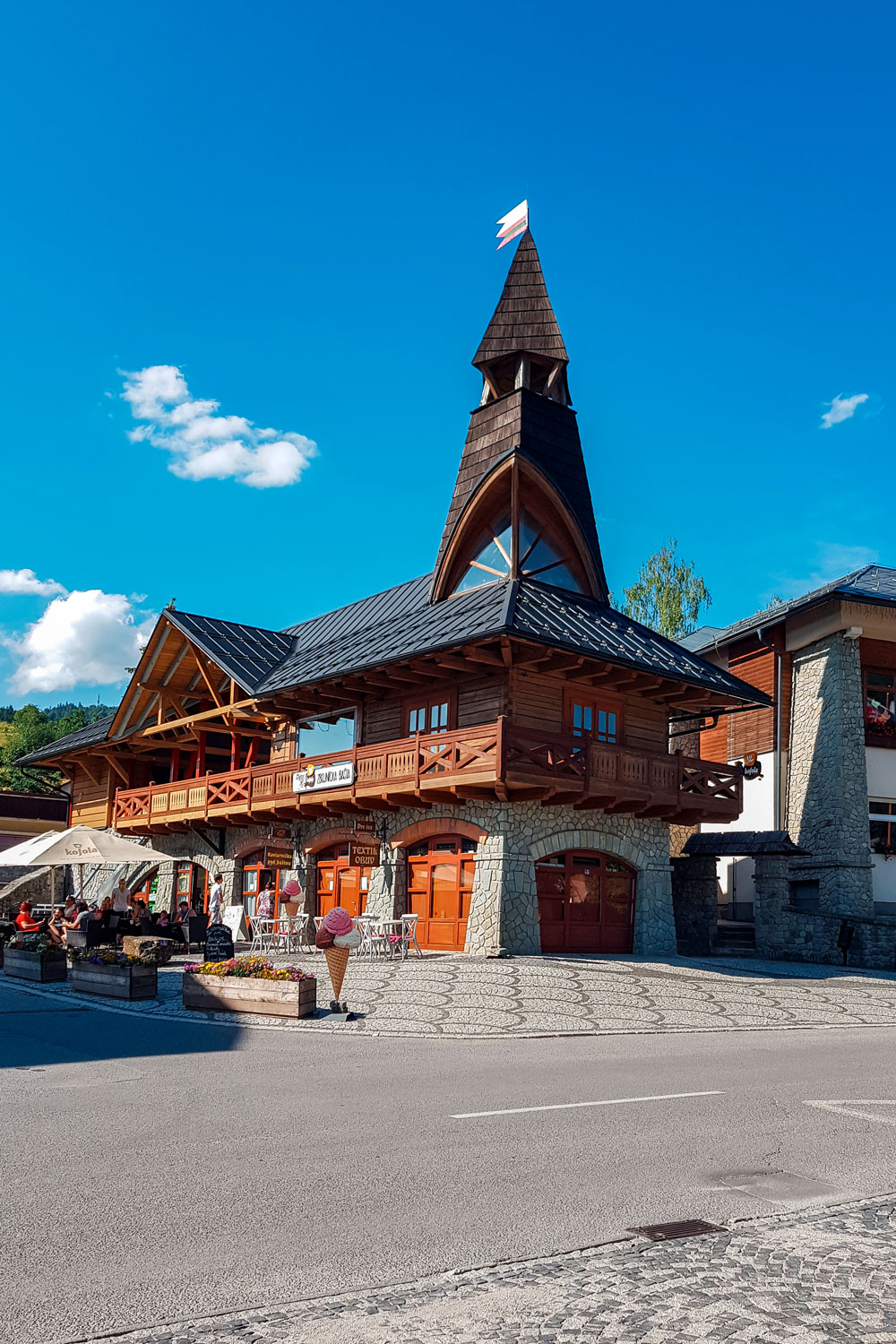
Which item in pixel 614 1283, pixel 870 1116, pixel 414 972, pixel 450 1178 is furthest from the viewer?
pixel 414 972

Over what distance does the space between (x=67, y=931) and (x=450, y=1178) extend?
58.8ft

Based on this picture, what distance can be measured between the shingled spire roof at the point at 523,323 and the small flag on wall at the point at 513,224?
3.34 ft

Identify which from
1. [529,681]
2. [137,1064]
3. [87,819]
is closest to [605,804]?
[529,681]

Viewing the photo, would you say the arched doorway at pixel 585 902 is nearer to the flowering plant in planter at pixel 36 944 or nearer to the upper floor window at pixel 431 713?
the upper floor window at pixel 431 713

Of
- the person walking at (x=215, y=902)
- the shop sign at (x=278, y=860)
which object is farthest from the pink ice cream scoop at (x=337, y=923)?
the person walking at (x=215, y=902)

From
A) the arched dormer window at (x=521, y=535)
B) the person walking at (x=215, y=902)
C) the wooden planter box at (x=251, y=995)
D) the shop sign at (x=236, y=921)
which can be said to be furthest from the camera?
the person walking at (x=215, y=902)

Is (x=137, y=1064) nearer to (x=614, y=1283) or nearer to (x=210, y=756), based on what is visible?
(x=614, y=1283)

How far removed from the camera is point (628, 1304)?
4.64m

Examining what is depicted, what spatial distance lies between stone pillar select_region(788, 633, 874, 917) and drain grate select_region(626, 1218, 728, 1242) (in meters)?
24.1

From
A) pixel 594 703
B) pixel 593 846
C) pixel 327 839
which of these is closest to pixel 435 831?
pixel 593 846

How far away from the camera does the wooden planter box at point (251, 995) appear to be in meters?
14.6

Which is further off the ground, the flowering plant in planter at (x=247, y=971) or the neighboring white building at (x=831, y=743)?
the neighboring white building at (x=831, y=743)

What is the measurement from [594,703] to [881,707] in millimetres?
9788

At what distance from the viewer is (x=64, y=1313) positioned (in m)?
4.46
